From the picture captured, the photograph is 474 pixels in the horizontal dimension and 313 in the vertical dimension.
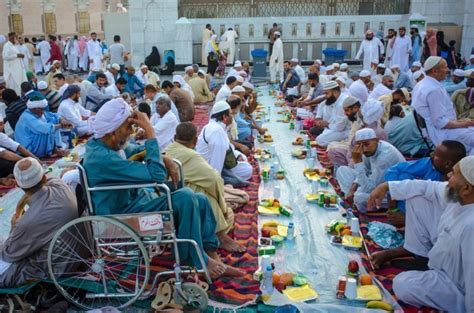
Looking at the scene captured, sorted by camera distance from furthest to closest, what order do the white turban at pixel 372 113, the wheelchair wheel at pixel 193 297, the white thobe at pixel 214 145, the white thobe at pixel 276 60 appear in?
the white thobe at pixel 276 60, the white turban at pixel 372 113, the white thobe at pixel 214 145, the wheelchair wheel at pixel 193 297

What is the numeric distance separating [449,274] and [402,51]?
1228 centimetres

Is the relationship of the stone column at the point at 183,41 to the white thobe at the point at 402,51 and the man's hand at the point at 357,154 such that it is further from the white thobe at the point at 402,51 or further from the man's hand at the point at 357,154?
the man's hand at the point at 357,154

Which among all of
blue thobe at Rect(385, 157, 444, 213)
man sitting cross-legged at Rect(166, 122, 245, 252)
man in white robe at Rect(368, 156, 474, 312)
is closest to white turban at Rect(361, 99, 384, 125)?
blue thobe at Rect(385, 157, 444, 213)

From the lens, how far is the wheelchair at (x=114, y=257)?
11.1 ft

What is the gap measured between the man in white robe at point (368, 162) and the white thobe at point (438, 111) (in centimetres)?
104

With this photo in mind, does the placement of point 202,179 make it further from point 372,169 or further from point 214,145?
point 372,169

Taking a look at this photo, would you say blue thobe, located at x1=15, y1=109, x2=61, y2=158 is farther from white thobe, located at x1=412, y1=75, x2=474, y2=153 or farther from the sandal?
white thobe, located at x1=412, y1=75, x2=474, y2=153

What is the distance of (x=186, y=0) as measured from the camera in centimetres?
1800

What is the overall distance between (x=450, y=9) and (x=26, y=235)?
17185mm

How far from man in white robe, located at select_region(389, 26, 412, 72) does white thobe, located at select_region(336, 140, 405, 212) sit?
1012 centimetres

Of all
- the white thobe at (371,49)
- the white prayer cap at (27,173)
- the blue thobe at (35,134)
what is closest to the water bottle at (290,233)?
the white prayer cap at (27,173)

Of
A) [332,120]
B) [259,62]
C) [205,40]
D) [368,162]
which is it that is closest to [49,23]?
[205,40]

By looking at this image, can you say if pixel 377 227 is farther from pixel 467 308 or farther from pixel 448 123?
pixel 448 123

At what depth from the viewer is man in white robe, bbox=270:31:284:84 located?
15.3 metres
